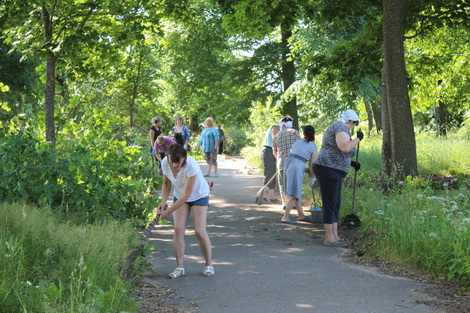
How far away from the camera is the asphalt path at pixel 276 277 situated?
6.50 metres

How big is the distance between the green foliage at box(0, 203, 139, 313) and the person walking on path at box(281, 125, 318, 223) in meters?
5.18

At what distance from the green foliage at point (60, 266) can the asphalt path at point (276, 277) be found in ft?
3.02

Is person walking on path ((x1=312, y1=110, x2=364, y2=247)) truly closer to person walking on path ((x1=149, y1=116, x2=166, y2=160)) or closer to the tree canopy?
the tree canopy

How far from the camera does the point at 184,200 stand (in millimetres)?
7613

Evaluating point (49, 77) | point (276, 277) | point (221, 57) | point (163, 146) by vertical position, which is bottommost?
point (276, 277)

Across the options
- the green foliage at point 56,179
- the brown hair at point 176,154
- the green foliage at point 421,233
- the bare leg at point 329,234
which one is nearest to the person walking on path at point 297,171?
the green foliage at point 421,233

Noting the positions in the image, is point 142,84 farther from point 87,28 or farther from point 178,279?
point 178,279

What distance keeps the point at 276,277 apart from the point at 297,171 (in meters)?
4.94

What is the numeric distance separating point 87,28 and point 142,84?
15.0 m

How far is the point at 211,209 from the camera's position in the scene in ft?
48.2

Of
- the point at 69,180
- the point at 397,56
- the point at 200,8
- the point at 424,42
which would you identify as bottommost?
the point at 69,180

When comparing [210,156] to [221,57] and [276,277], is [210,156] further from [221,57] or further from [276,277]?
[276,277]

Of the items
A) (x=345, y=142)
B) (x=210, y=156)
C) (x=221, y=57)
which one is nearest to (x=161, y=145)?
(x=210, y=156)

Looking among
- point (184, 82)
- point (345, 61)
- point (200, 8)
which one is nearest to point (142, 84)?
point (184, 82)
